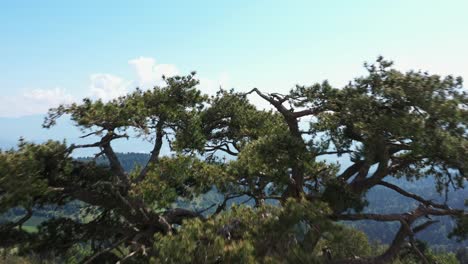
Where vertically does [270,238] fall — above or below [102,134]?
below

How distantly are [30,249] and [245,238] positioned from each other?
34.3ft

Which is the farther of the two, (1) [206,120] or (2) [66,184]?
(1) [206,120]

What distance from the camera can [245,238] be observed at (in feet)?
30.5

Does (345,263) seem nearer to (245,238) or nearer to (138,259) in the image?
(245,238)

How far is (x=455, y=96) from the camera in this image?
11398 millimetres

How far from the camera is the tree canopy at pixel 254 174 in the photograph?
380 inches

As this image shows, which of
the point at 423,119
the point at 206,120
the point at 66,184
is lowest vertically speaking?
the point at 66,184

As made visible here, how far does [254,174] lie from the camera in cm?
1315

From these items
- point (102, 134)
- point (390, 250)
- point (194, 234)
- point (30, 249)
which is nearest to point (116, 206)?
point (102, 134)

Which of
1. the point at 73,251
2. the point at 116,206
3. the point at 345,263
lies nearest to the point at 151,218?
the point at 116,206

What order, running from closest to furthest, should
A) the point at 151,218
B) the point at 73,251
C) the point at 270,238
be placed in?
the point at 270,238
the point at 151,218
the point at 73,251

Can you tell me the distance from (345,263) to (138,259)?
21.9 feet

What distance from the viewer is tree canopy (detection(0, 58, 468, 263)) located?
9.66 meters

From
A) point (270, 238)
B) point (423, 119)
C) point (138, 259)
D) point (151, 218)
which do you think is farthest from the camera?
point (151, 218)
